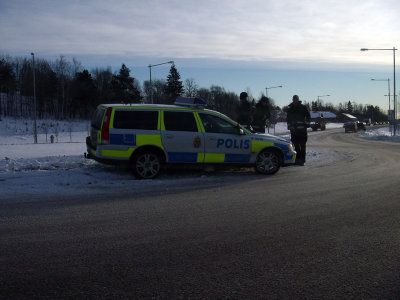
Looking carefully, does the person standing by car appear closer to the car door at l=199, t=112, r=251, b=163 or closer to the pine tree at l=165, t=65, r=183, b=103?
the car door at l=199, t=112, r=251, b=163

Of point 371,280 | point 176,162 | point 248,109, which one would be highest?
point 248,109

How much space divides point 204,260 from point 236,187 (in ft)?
14.5

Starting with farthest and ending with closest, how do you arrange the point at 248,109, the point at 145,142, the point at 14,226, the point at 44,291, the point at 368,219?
the point at 248,109
the point at 145,142
the point at 368,219
the point at 14,226
the point at 44,291

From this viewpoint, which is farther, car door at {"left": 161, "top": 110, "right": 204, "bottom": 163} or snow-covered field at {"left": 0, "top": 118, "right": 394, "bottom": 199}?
car door at {"left": 161, "top": 110, "right": 204, "bottom": 163}

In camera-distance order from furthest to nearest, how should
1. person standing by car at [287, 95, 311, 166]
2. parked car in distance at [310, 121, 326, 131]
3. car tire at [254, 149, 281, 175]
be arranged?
parked car in distance at [310, 121, 326, 131], person standing by car at [287, 95, 311, 166], car tire at [254, 149, 281, 175]

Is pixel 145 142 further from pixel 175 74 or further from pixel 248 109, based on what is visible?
pixel 175 74

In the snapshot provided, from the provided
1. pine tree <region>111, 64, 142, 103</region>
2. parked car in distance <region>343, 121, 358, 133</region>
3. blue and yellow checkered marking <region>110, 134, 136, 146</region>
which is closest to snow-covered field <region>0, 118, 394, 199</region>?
blue and yellow checkered marking <region>110, 134, 136, 146</region>

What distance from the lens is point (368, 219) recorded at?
550 cm

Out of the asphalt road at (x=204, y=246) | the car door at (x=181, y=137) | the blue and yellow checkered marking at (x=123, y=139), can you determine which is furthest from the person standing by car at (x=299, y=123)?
the blue and yellow checkered marking at (x=123, y=139)

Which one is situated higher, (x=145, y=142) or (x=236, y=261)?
(x=145, y=142)

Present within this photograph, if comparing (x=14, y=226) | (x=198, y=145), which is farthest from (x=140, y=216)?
(x=198, y=145)

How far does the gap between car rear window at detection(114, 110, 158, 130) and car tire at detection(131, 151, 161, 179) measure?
65 cm

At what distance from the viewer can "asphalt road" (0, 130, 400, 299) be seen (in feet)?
10.7

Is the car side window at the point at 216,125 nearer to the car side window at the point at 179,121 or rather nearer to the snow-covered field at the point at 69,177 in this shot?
the car side window at the point at 179,121
